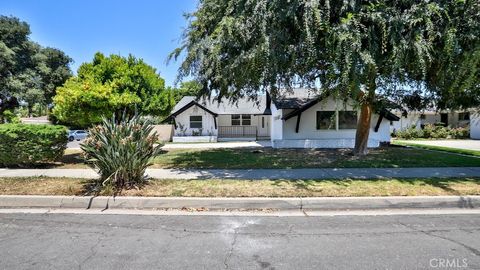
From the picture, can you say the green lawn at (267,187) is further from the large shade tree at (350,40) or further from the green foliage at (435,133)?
the green foliage at (435,133)

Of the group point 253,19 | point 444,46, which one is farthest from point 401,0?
point 253,19

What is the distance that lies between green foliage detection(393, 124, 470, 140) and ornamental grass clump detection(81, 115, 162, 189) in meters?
29.4

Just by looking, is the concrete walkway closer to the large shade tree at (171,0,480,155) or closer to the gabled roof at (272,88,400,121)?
the large shade tree at (171,0,480,155)

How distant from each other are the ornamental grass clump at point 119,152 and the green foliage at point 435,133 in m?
29.4

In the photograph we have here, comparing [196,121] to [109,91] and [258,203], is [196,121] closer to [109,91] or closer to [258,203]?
[109,91]

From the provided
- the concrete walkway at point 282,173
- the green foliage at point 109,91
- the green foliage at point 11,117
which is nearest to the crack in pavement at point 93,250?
the concrete walkway at point 282,173

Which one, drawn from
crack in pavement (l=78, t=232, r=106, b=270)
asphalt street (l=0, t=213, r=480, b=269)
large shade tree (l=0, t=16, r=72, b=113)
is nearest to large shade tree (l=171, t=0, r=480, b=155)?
asphalt street (l=0, t=213, r=480, b=269)

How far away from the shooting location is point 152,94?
16.1 metres

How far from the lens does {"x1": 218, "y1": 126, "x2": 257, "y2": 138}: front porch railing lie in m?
34.0

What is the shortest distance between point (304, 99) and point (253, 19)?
1471 centimetres

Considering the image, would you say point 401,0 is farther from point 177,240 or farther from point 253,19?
point 177,240

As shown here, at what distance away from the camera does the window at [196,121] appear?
3186 cm

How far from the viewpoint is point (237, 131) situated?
34.2 m

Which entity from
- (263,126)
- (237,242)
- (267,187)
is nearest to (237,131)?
(263,126)
